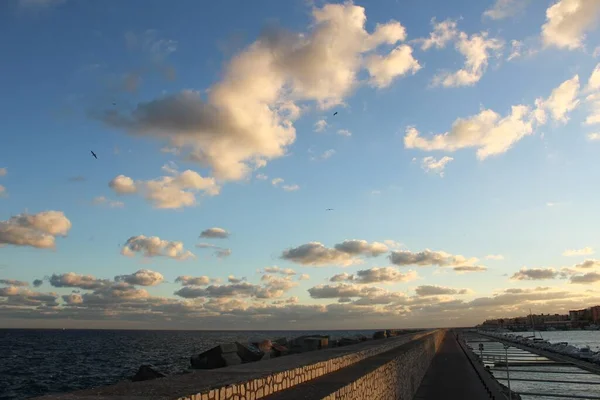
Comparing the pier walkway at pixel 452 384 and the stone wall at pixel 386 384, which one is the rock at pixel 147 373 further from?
the pier walkway at pixel 452 384

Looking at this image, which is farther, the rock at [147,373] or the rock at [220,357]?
the rock at [220,357]

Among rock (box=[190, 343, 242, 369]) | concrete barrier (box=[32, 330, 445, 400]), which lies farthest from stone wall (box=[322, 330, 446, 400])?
rock (box=[190, 343, 242, 369])

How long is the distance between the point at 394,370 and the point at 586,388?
3574 cm

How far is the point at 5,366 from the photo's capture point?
54938mm

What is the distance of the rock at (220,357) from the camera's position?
22.8m

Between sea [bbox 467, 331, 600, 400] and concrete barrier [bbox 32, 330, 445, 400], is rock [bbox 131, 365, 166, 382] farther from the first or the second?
sea [bbox 467, 331, 600, 400]

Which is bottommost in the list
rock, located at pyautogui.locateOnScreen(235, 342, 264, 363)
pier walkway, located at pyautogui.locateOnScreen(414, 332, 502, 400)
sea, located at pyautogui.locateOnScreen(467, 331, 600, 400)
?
sea, located at pyautogui.locateOnScreen(467, 331, 600, 400)

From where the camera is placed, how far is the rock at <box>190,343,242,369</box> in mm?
22778

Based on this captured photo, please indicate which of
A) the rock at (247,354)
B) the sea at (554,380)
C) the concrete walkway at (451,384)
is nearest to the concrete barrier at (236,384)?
the rock at (247,354)

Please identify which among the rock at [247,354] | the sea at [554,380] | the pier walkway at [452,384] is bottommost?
the sea at [554,380]

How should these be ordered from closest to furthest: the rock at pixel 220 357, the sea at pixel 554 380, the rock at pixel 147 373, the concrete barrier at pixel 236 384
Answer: the concrete barrier at pixel 236 384 < the rock at pixel 147 373 < the rock at pixel 220 357 < the sea at pixel 554 380

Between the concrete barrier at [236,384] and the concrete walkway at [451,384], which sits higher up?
the concrete barrier at [236,384]

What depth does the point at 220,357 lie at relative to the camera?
921 inches

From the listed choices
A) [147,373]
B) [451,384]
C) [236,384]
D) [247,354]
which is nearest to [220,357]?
[247,354]
